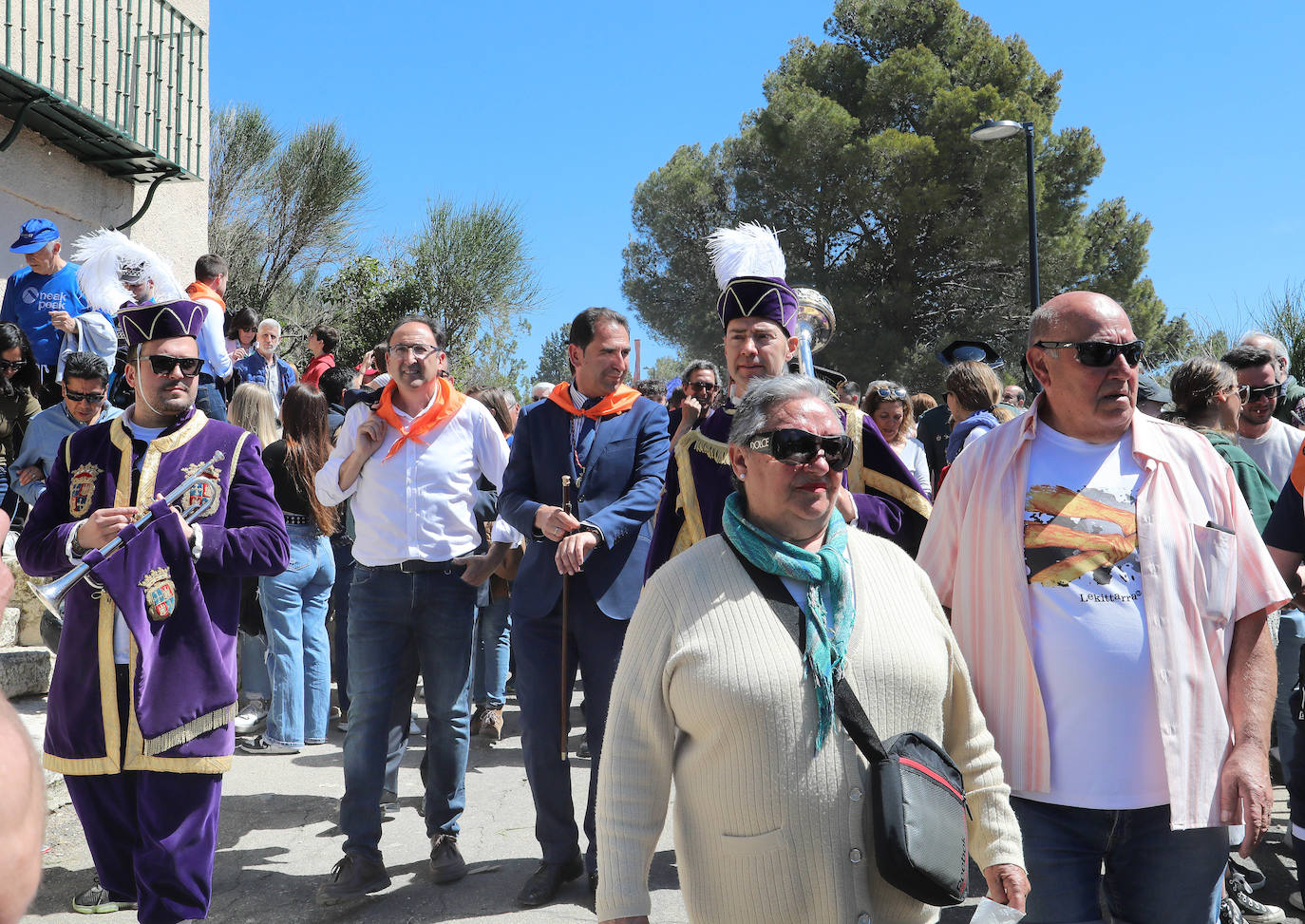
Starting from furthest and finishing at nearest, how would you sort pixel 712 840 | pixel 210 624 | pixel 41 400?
1. pixel 41 400
2. pixel 210 624
3. pixel 712 840

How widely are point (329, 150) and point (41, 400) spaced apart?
18438 mm

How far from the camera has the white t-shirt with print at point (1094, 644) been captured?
2877 millimetres

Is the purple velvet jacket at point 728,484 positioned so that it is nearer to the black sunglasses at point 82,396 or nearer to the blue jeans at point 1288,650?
the blue jeans at point 1288,650

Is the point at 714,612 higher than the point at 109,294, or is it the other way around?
the point at 109,294

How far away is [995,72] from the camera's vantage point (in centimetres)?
3123

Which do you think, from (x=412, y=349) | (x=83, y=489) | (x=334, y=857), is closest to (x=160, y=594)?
(x=83, y=489)

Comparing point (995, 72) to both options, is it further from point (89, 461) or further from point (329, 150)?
point (89, 461)

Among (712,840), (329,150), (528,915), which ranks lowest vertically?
→ (528,915)

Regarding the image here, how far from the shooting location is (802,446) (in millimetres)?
2596

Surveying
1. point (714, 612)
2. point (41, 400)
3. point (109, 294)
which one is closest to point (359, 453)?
point (109, 294)

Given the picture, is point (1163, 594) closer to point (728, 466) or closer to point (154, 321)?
point (728, 466)

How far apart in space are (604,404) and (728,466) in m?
1.15

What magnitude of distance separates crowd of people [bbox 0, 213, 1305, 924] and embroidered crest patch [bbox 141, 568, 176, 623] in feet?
0.03

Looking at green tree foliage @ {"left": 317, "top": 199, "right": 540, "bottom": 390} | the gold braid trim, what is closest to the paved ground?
the gold braid trim
